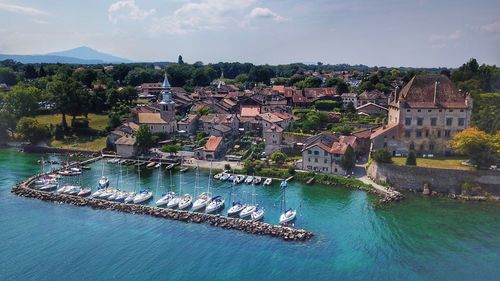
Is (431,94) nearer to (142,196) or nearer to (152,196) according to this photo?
(152,196)

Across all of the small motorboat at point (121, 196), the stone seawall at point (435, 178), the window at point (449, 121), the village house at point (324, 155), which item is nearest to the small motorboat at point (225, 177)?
the village house at point (324, 155)

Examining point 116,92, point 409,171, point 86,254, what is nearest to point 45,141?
point 116,92

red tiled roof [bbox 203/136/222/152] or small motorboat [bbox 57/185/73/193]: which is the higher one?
red tiled roof [bbox 203/136/222/152]

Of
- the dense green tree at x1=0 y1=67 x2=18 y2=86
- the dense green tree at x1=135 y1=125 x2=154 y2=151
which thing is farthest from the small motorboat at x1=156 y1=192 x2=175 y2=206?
the dense green tree at x1=0 y1=67 x2=18 y2=86

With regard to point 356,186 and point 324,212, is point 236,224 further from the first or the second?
point 356,186

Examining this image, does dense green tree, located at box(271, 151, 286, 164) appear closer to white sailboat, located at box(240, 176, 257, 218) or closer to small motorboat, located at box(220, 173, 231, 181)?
small motorboat, located at box(220, 173, 231, 181)

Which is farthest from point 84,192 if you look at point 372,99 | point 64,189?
point 372,99
